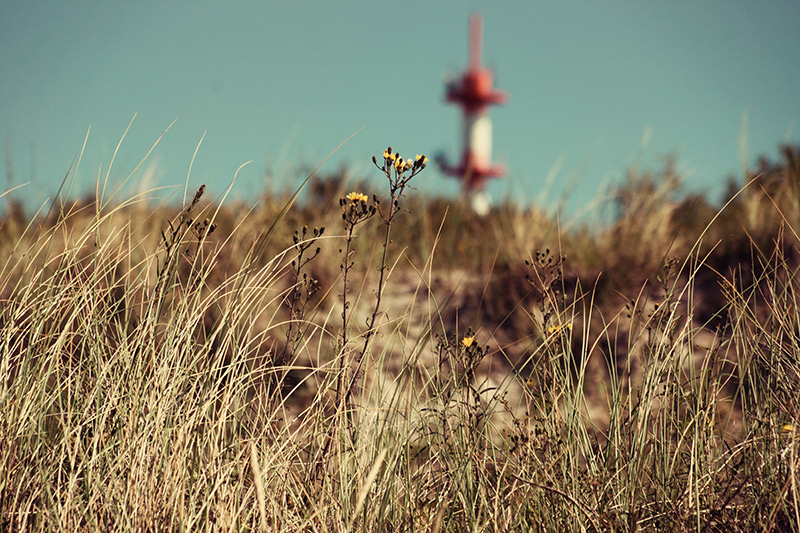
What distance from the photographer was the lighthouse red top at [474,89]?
76.2ft

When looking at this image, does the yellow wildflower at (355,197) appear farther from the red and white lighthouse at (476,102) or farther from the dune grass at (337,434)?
the red and white lighthouse at (476,102)

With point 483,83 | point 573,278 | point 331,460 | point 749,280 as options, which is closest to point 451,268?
point 573,278

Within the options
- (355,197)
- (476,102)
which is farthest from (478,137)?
(355,197)

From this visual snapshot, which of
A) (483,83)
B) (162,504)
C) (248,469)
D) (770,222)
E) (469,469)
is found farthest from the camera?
(483,83)

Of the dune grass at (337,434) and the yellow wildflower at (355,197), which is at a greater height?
the yellow wildflower at (355,197)

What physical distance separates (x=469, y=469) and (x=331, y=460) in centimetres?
39

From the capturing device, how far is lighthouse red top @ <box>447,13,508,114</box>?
23.2 metres

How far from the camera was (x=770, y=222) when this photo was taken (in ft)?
14.0

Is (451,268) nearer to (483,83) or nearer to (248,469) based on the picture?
(248,469)

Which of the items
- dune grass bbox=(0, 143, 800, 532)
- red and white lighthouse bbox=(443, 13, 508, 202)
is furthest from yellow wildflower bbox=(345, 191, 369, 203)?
red and white lighthouse bbox=(443, 13, 508, 202)

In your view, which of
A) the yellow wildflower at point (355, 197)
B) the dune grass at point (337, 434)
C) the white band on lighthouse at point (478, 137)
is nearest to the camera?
the dune grass at point (337, 434)

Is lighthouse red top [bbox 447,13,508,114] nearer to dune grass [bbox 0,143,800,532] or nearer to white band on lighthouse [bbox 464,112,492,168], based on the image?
white band on lighthouse [bbox 464,112,492,168]

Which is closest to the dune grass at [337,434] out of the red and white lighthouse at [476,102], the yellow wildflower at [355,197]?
the yellow wildflower at [355,197]

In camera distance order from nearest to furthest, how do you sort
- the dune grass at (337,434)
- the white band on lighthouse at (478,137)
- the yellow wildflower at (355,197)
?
the dune grass at (337,434), the yellow wildflower at (355,197), the white band on lighthouse at (478,137)
